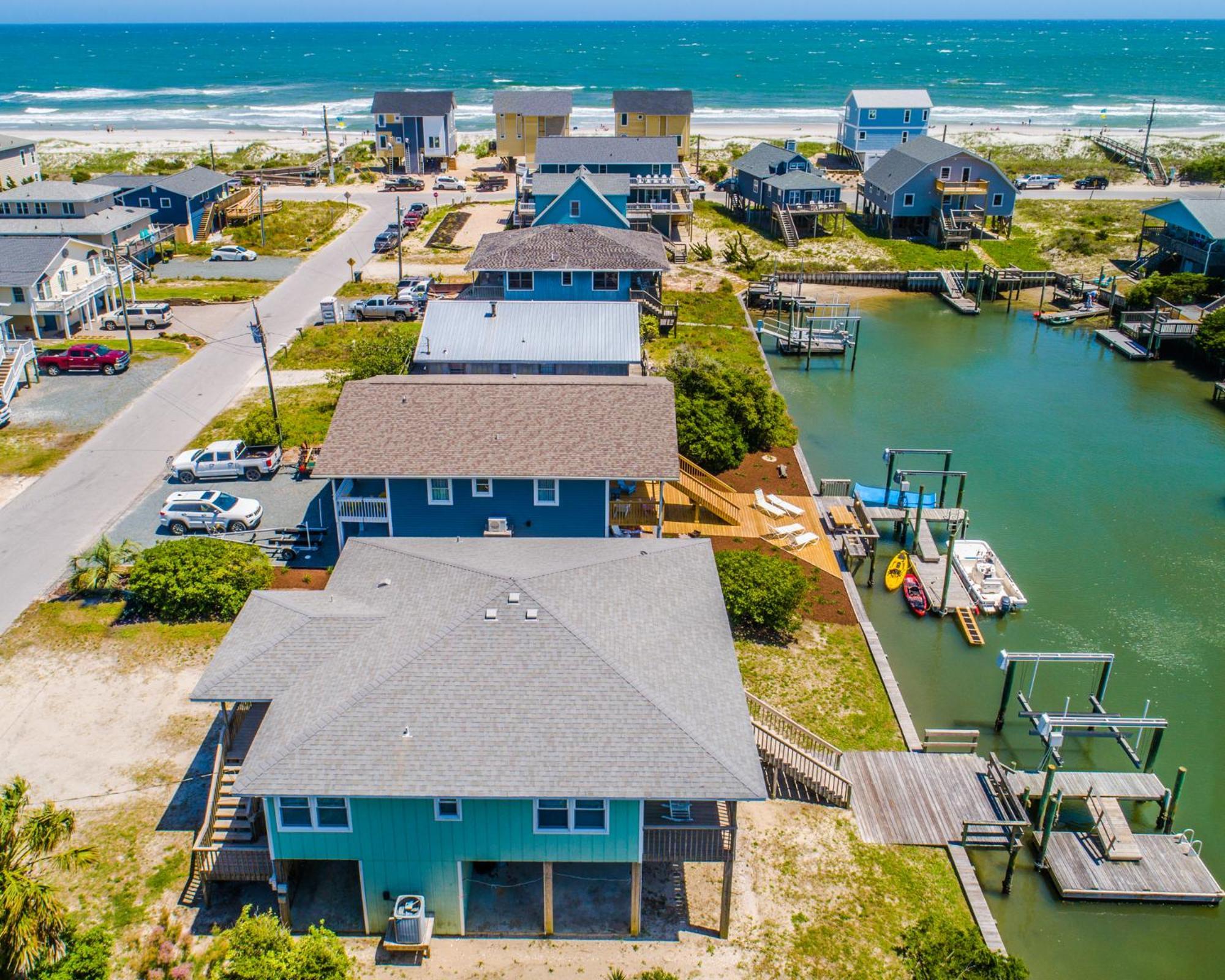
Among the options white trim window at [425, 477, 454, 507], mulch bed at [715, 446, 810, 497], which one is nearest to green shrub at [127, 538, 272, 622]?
white trim window at [425, 477, 454, 507]

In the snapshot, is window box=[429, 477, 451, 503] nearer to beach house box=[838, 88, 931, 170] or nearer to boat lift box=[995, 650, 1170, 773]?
boat lift box=[995, 650, 1170, 773]

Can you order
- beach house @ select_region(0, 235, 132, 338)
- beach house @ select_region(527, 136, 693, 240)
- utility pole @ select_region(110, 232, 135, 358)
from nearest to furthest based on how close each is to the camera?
1. utility pole @ select_region(110, 232, 135, 358)
2. beach house @ select_region(0, 235, 132, 338)
3. beach house @ select_region(527, 136, 693, 240)

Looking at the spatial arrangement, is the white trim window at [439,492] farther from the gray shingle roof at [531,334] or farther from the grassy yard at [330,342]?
the grassy yard at [330,342]

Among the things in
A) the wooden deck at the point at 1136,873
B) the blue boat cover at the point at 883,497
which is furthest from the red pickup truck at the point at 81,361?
the wooden deck at the point at 1136,873

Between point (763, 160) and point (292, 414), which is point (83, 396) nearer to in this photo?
point (292, 414)

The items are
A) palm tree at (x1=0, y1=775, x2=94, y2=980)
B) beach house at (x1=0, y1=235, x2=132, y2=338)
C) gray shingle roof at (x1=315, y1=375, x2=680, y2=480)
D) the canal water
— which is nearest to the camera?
palm tree at (x1=0, y1=775, x2=94, y2=980)

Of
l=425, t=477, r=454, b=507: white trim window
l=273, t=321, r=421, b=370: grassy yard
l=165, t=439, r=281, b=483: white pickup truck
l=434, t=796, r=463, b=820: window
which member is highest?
l=425, t=477, r=454, b=507: white trim window

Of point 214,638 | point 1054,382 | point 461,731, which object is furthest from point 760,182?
point 461,731
